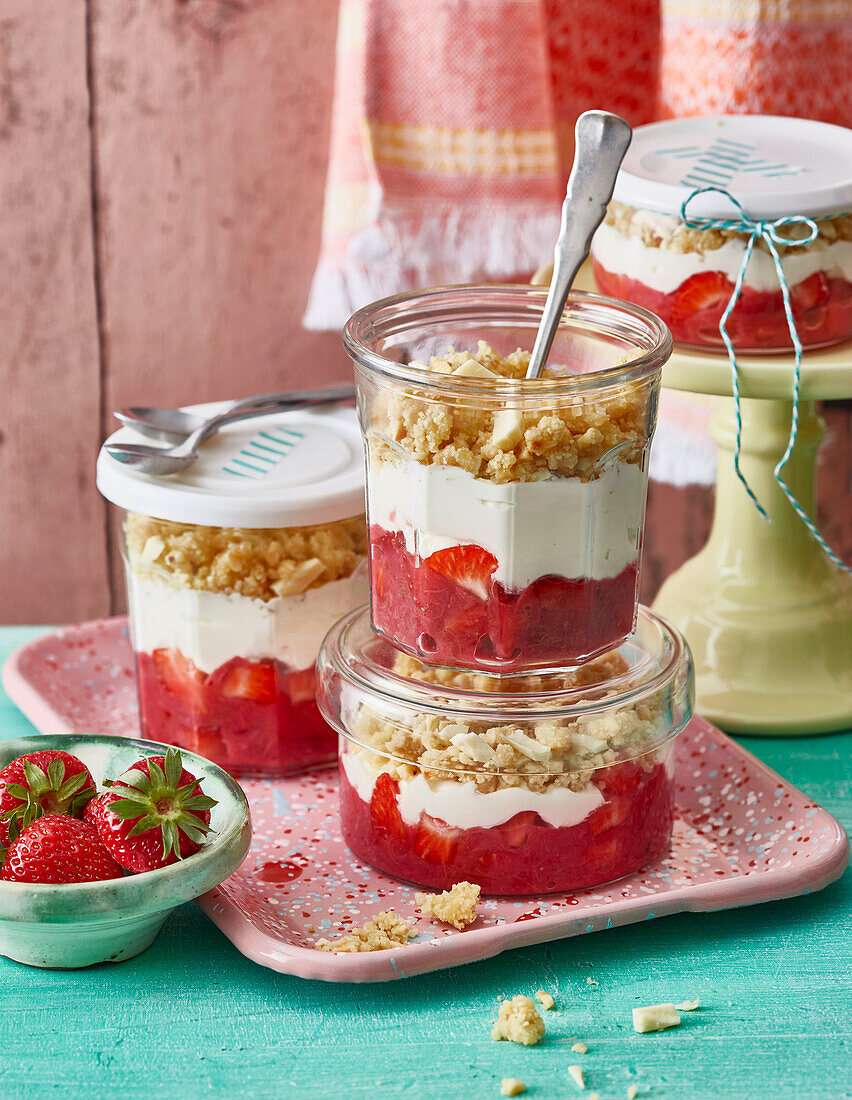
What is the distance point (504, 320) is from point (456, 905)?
0.40 metres

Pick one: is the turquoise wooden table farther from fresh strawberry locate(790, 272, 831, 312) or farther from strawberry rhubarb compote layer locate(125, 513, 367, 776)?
fresh strawberry locate(790, 272, 831, 312)

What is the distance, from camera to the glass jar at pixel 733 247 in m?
0.95

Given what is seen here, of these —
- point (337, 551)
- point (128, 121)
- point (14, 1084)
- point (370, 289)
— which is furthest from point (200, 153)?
point (14, 1084)

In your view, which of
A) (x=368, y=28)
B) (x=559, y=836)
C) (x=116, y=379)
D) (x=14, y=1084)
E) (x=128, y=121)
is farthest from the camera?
(x=116, y=379)

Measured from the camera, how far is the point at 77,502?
1.57m

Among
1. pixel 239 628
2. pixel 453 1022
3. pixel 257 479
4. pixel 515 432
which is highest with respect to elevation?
pixel 515 432

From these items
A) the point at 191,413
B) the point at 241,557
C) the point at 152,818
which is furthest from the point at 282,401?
the point at 152,818

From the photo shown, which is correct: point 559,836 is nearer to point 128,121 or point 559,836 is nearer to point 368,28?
point 368,28

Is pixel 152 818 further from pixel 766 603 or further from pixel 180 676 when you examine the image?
pixel 766 603

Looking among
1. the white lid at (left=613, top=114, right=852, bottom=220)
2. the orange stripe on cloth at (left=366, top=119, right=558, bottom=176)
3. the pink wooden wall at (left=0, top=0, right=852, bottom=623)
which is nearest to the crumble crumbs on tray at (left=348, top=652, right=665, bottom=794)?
the white lid at (left=613, top=114, right=852, bottom=220)

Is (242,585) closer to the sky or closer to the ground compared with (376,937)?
closer to the sky

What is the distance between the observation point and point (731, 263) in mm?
962

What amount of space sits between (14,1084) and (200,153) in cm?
97

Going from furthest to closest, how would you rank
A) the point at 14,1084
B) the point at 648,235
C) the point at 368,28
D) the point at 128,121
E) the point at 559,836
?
the point at 128,121 < the point at 368,28 < the point at 648,235 < the point at 559,836 < the point at 14,1084
